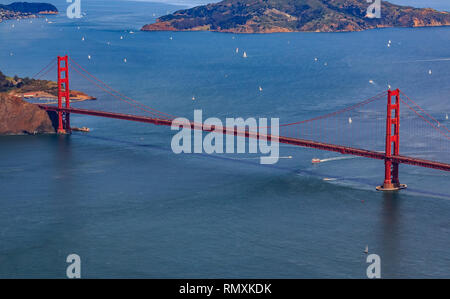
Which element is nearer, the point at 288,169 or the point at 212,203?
the point at 212,203

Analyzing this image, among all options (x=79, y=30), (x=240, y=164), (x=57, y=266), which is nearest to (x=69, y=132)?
(x=240, y=164)

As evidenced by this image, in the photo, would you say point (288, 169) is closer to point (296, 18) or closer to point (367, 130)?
point (367, 130)

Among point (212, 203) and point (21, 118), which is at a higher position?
point (21, 118)

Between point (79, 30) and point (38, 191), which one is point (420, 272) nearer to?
point (38, 191)
